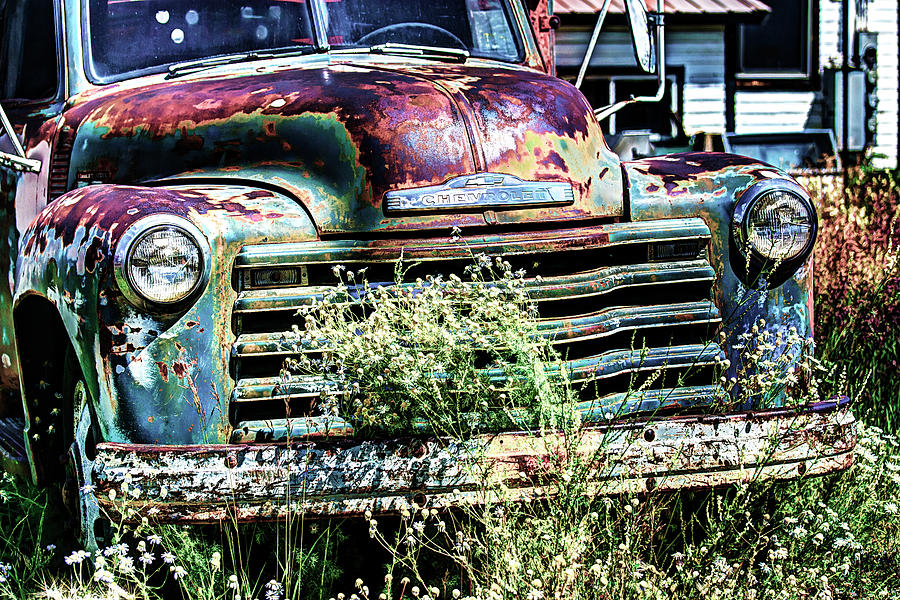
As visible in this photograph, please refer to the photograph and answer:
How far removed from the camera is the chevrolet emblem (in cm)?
323

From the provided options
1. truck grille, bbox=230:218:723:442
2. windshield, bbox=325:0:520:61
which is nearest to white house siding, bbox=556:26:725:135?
windshield, bbox=325:0:520:61

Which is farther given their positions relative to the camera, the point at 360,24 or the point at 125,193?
the point at 360,24

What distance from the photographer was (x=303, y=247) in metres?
3.11

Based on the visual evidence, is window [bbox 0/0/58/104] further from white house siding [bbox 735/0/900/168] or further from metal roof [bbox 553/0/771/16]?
white house siding [bbox 735/0/900/168]

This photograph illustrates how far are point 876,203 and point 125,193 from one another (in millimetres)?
5137

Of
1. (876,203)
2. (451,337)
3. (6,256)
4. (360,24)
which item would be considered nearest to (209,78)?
(360,24)

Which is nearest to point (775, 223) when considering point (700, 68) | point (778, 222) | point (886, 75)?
point (778, 222)

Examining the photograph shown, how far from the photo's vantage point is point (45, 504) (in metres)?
3.56

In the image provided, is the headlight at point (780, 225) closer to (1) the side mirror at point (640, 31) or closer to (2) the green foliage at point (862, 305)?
(2) the green foliage at point (862, 305)

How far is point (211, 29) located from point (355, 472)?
1.99 m

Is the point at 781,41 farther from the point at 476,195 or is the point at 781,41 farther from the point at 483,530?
the point at 483,530

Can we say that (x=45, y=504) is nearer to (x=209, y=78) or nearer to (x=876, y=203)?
(x=209, y=78)

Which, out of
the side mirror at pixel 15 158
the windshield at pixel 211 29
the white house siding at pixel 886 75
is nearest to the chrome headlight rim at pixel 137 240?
the side mirror at pixel 15 158

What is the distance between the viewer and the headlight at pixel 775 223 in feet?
11.5
